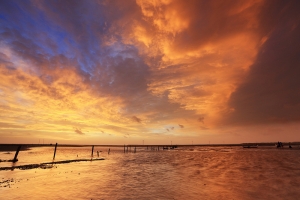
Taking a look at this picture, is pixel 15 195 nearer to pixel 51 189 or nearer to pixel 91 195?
pixel 51 189

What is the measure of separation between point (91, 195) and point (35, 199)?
169 inches

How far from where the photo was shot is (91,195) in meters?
17.3

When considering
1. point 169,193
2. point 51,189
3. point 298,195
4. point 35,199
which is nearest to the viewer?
point 35,199

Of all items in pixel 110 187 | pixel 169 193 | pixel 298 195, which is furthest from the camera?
pixel 110 187

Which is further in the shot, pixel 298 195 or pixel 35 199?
pixel 298 195

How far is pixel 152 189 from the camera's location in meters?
19.5

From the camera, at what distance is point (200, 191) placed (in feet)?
61.0

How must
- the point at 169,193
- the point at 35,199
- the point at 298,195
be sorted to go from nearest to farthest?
the point at 35,199 → the point at 298,195 → the point at 169,193

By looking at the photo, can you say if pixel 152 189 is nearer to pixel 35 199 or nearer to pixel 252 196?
pixel 252 196

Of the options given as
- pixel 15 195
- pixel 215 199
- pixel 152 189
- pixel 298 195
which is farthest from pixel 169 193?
pixel 15 195

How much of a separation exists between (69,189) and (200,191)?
1259cm

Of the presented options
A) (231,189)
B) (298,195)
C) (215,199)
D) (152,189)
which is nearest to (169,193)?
(152,189)

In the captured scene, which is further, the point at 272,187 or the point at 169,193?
the point at 272,187

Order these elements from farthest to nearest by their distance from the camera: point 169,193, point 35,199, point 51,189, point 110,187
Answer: point 110,187 → point 51,189 → point 169,193 → point 35,199
